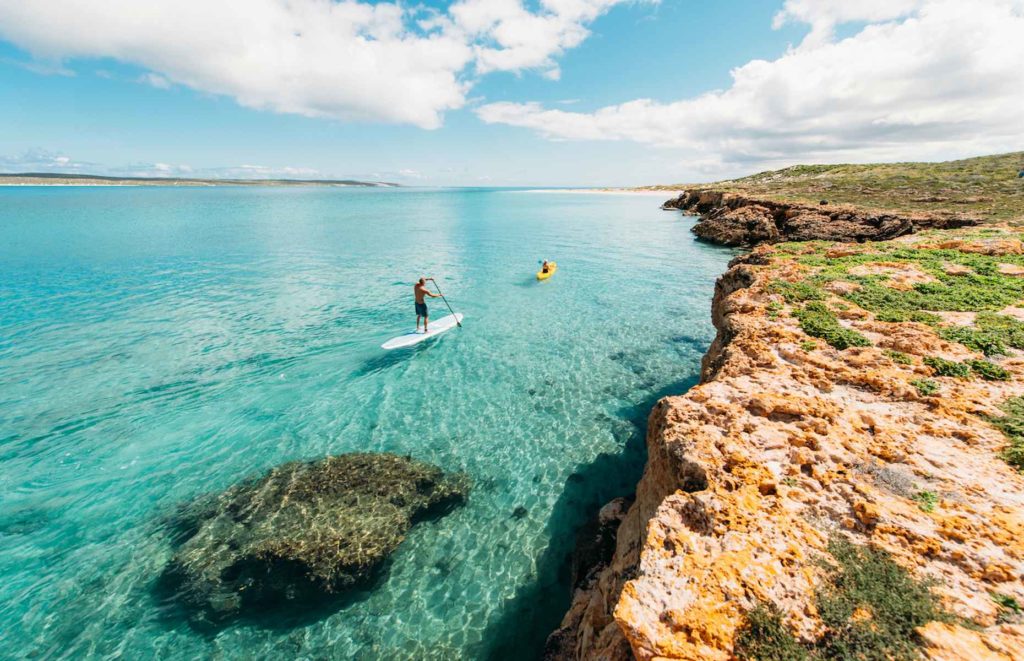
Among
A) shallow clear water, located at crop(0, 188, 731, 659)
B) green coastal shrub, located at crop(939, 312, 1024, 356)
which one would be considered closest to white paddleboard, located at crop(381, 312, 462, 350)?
shallow clear water, located at crop(0, 188, 731, 659)

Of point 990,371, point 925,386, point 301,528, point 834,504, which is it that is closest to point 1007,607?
point 834,504

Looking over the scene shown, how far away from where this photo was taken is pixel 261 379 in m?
17.8

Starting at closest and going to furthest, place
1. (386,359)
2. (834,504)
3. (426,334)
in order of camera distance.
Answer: (834,504) < (386,359) < (426,334)

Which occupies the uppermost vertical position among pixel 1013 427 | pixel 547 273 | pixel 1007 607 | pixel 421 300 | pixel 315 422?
pixel 1013 427

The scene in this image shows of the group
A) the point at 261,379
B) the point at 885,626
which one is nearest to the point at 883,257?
the point at 885,626

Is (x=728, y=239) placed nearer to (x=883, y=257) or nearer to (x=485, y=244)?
(x=485, y=244)

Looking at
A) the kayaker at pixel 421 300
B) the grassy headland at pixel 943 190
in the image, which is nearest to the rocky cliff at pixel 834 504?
the kayaker at pixel 421 300

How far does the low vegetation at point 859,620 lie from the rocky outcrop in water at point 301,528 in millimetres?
8735

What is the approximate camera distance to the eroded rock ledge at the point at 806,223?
3397 centimetres

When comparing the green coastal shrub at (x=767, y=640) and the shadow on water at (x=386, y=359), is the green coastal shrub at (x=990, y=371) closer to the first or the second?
the green coastal shrub at (x=767, y=640)

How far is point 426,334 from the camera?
22531 millimetres

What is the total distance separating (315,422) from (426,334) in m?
8.47

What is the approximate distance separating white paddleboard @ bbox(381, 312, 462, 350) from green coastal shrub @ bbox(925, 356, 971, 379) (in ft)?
64.1

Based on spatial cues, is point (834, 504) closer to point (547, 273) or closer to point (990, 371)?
point (990, 371)
